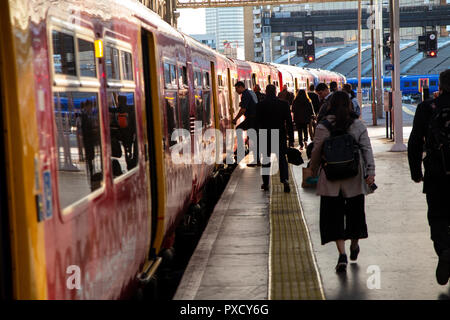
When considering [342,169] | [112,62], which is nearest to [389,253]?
[342,169]

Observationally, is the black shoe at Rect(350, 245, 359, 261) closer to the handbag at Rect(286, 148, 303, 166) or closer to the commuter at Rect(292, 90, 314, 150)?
the handbag at Rect(286, 148, 303, 166)

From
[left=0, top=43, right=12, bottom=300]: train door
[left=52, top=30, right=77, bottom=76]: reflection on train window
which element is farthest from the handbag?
[left=0, top=43, right=12, bottom=300]: train door

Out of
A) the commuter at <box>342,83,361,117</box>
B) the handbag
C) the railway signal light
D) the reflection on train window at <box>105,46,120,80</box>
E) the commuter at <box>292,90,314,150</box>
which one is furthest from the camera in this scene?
the railway signal light

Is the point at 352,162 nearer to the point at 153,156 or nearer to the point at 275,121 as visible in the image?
the point at 153,156

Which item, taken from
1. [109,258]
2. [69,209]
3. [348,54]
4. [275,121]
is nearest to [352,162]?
[109,258]

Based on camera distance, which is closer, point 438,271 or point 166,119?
point 438,271

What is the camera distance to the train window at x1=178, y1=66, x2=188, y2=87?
9.48 metres

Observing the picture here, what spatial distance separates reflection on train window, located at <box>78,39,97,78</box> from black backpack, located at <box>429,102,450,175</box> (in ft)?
9.38

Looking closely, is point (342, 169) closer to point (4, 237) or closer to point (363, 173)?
point (363, 173)

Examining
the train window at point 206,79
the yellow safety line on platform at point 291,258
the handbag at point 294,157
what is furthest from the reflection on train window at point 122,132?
the train window at point 206,79

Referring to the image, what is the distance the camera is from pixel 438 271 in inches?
249

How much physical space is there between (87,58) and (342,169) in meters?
3.22

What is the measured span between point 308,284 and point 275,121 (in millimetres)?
6151

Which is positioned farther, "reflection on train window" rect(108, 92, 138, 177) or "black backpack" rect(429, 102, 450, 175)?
"black backpack" rect(429, 102, 450, 175)
